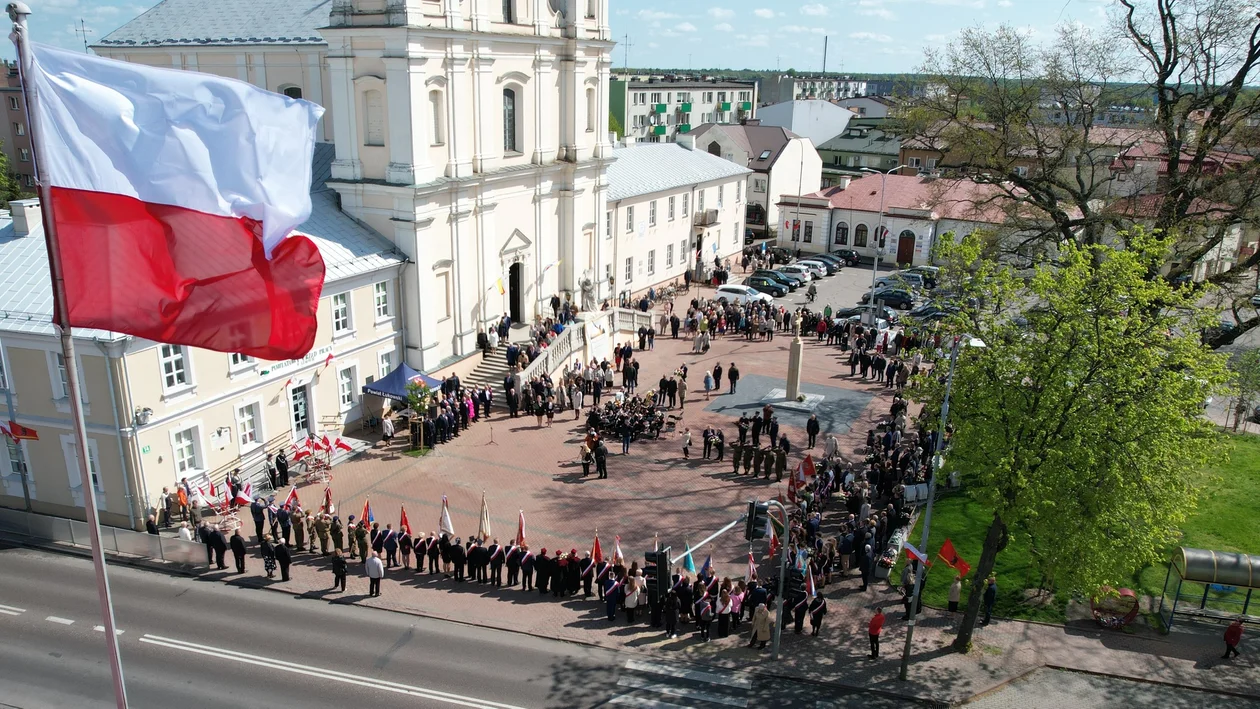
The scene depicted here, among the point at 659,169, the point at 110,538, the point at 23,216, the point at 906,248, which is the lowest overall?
the point at 110,538

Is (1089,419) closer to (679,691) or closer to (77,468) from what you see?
(679,691)

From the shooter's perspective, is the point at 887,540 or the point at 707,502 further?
the point at 707,502

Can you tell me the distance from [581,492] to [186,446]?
11.5 m

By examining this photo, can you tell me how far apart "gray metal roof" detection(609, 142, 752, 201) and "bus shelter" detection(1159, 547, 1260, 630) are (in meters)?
33.4

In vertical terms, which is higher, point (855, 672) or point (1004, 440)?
point (1004, 440)

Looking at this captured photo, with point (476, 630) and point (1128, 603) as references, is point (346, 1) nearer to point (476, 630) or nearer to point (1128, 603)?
point (476, 630)

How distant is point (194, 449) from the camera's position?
86.4 ft

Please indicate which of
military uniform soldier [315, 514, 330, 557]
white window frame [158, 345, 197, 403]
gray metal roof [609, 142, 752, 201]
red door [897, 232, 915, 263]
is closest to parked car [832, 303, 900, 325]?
gray metal roof [609, 142, 752, 201]

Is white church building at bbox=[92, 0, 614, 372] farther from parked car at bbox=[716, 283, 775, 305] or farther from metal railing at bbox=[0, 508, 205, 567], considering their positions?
metal railing at bbox=[0, 508, 205, 567]

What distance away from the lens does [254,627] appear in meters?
20.4

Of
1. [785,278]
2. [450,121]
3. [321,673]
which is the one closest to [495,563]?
[321,673]

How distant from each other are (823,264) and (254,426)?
3988cm

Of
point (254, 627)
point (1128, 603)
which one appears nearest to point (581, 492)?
point (254, 627)

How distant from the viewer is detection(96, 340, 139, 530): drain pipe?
2325 centimetres
